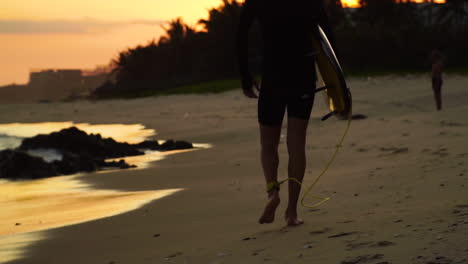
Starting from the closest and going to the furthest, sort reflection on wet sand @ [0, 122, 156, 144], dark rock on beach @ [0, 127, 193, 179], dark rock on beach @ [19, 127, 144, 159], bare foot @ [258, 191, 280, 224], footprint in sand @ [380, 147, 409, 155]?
bare foot @ [258, 191, 280, 224] < footprint in sand @ [380, 147, 409, 155] < dark rock on beach @ [0, 127, 193, 179] < dark rock on beach @ [19, 127, 144, 159] < reflection on wet sand @ [0, 122, 156, 144]

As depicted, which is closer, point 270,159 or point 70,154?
point 270,159

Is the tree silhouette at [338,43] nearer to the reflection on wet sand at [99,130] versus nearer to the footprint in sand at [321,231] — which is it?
the reflection on wet sand at [99,130]

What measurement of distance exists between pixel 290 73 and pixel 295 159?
560mm

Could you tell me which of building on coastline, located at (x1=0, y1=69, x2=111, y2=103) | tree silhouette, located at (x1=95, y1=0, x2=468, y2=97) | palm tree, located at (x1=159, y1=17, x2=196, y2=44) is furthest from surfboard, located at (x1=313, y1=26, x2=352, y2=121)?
building on coastline, located at (x1=0, y1=69, x2=111, y2=103)

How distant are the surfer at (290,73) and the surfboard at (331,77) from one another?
7cm

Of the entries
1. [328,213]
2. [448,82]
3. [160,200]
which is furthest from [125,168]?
[448,82]

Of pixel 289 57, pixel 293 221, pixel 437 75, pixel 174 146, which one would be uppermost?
pixel 289 57

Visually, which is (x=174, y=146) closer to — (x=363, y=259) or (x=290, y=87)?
(x=290, y=87)

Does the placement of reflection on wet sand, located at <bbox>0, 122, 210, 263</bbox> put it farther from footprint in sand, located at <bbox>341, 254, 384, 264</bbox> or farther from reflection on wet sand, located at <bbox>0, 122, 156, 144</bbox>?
reflection on wet sand, located at <bbox>0, 122, 156, 144</bbox>

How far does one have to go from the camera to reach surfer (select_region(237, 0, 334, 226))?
5.29 m

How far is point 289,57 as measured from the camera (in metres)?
5.30

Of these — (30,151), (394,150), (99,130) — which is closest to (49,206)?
(394,150)

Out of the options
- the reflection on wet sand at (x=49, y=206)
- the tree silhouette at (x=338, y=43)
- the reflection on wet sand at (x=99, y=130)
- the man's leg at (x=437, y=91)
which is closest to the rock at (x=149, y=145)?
the reflection on wet sand at (x=99, y=130)

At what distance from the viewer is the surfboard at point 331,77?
17.3 ft
